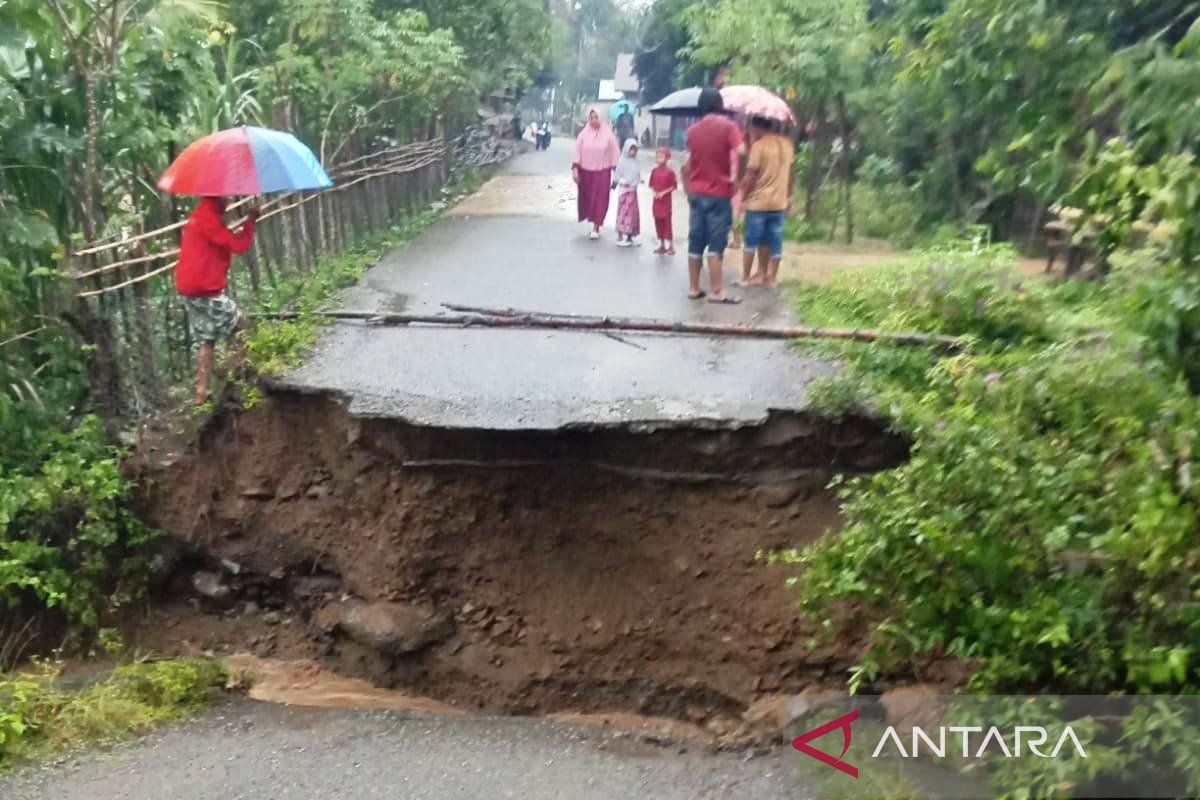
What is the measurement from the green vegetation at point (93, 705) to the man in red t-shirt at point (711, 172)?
16.4ft

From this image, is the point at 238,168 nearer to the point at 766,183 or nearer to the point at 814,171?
the point at 766,183

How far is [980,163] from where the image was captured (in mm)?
7383

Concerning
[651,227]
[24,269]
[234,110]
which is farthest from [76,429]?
[651,227]

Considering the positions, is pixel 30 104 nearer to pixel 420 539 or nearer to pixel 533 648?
pixel 420 539

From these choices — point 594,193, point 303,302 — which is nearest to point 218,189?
point 303,302

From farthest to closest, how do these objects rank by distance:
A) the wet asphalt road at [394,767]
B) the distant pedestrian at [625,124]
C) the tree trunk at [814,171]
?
the distant pedestrian at [625,124] < the tree trunk at [814,171] < the wet asphalt road at [394,767]

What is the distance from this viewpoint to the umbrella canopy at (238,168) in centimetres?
659

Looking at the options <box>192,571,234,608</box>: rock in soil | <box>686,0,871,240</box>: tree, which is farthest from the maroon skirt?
<box>192,571,234,608</box>: rock in soil

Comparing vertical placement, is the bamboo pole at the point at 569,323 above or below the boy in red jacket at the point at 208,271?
below

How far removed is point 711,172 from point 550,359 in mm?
2148

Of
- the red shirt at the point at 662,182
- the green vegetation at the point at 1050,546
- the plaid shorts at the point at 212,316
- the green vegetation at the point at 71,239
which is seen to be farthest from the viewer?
the red shirt at the point at 662,182

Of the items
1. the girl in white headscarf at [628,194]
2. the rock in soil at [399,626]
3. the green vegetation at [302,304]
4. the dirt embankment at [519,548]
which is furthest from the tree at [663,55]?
the rock in soil at [399,626]

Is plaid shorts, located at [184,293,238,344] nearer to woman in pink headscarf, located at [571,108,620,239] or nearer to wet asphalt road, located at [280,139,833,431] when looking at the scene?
wet asphalt road, located at [280,139,833,431]

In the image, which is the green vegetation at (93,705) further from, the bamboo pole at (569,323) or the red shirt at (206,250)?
→ the bamboo pole at (569,323)
